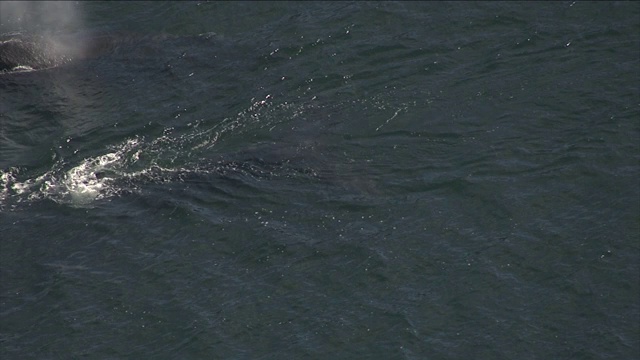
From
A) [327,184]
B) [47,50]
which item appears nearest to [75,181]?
[327,184]

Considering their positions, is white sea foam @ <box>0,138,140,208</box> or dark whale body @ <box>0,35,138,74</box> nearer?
white sea foam @ <box>0,138,140,208</box>

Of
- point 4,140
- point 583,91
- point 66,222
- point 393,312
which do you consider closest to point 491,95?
point 583,91

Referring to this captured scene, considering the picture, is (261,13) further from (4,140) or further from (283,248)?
(283,248)

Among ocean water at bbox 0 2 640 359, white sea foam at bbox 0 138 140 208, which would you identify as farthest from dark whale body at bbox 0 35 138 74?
white sea foam at bbox 0 138 140 208

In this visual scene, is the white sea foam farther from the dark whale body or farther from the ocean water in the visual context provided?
the dark whale body

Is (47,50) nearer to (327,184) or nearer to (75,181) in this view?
(75,181)

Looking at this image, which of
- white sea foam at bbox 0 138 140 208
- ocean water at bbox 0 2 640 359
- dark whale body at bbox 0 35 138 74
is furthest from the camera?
dark whale body at bbox 0 35 138 74

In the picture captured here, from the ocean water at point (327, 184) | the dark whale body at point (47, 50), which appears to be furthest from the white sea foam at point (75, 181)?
the dark whale body at point (47, 50)

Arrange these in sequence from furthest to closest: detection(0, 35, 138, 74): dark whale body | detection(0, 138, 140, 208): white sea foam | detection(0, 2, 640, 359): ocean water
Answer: detection(0, 35, 138, 74): dark whale body → detection(0, 138, 140, 208): white sea foam → detection(0, 2, 640, 359): ocean water

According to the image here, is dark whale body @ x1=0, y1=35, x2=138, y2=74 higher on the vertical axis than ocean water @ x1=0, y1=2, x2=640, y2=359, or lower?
higher
